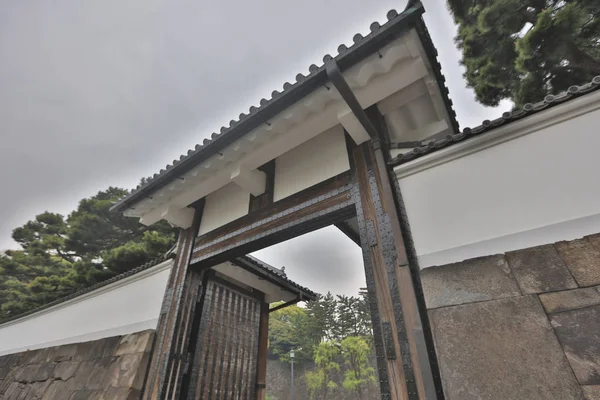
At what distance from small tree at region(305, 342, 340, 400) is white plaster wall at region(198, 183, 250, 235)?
18516mm

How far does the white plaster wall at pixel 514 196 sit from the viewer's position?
2.10 meters

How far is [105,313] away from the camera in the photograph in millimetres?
5320

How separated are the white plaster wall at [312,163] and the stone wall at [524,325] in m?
1.88

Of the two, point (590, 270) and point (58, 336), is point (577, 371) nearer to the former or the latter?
point (590, 270)

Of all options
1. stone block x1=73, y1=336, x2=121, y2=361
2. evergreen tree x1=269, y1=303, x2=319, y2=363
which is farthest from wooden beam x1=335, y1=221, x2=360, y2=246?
evergreen tree x1=269, y1=303, x2=319, y2=363

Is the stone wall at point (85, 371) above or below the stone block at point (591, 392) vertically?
above

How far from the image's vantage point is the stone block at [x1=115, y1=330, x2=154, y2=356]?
4.16m

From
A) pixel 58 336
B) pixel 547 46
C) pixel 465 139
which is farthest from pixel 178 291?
pixel 547 46

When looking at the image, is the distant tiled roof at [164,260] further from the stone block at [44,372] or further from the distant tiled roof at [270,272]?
the stone block at [44,372]

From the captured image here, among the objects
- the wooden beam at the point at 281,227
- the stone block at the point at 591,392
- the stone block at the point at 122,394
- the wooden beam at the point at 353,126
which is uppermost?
the wooden beam at the point at 353,126

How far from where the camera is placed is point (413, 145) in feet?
11.3

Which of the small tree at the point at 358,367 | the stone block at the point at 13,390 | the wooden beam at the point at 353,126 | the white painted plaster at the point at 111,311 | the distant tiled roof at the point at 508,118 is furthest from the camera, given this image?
the small tree at the point at 358,367

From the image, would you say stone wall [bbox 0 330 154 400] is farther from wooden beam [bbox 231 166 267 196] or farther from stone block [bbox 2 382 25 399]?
wooden beam [bbox 231 166 267 196]

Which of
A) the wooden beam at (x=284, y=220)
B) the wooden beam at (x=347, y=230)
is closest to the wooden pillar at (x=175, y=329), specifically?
the wooden beam at (x=284, y=220)
